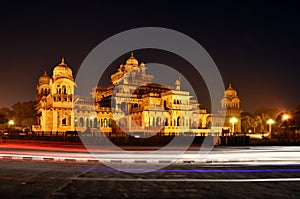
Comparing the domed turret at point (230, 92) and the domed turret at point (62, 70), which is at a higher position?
the domed turret at point (62, 70)

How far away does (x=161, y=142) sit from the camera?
130 ft

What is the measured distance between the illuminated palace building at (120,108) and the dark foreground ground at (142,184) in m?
49.9

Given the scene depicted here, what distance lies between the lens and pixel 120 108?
266 feet

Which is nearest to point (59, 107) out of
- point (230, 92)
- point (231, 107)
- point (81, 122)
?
point (81, 122)

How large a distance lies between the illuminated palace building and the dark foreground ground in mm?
49858

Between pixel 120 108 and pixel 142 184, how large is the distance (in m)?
69.8

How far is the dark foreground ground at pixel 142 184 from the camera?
9.69 meters

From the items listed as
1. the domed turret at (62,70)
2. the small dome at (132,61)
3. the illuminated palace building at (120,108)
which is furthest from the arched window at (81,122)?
the small dome at (132,61)

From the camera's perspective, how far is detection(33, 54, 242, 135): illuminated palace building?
71375 millimetres

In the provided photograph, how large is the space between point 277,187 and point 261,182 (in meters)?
1.01

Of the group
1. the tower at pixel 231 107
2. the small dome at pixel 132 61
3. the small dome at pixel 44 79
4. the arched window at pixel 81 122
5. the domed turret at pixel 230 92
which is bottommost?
the arched window at pixel 81 122

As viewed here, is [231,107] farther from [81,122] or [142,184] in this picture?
[142,184]

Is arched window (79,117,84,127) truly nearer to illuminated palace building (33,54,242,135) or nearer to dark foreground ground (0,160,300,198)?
illuminated palace building (33,54,242,135)

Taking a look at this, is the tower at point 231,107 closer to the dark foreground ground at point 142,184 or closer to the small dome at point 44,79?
the small dome at point 44,79
